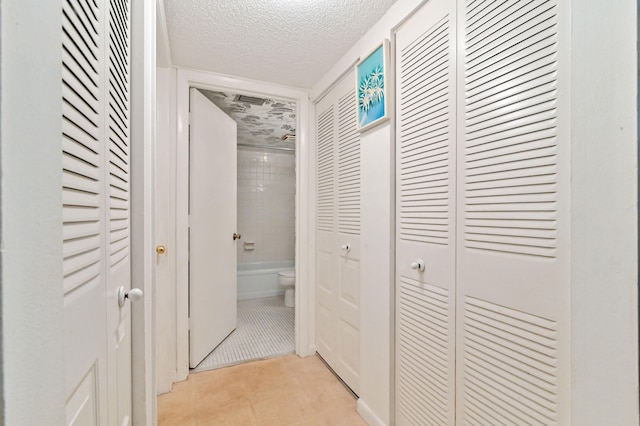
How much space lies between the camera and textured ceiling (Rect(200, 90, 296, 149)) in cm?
260

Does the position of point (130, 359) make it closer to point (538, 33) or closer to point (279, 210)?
point (538, 33)

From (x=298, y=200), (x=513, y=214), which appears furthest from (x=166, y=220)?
(x=513, y=214)

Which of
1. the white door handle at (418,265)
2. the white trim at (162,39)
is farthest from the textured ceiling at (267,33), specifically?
the white door handle at (418,265)

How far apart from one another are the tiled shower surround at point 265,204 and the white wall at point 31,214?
3.85m

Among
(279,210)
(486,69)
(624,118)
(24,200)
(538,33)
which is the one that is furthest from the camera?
(279,210)

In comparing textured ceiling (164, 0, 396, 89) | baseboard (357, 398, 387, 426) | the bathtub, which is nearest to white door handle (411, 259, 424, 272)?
baseboard (357, 398, 387, 426)

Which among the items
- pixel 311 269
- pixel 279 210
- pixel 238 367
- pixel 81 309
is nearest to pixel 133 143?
pixel 81 309

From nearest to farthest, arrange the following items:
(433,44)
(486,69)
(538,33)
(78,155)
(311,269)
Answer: (78,155) → (538,33) → (486,69) → (433,44) → (311,269)

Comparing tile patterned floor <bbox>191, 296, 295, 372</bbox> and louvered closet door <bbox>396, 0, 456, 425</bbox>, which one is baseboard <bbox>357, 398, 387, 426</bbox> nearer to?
louvered closet door <bbox>396, 0, 456, 425</bbox>

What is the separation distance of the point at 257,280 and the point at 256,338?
4.70ft

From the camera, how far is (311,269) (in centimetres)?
229

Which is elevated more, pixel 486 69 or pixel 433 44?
pixel 433 44

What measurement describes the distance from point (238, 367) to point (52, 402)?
2085 mm

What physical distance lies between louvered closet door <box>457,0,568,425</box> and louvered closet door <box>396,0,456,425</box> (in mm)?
58
